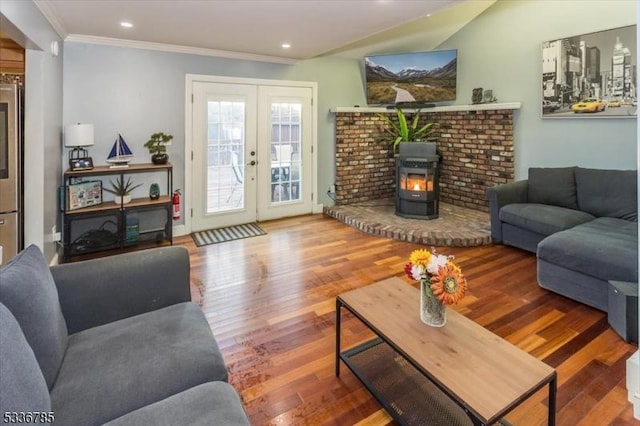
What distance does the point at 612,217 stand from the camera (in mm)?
3705

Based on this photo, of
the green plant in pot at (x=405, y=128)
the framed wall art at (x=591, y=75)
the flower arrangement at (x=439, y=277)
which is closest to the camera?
the flower arrangement at (x=439, y=277)

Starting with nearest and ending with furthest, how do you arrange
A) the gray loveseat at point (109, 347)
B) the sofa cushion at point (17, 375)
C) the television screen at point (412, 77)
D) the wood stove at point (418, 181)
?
the sofa cushion at point (17, 375) < the gray loveseat at point (109, 347) < the wood stove at point (418, 181) < the television screen at point (412, 77)

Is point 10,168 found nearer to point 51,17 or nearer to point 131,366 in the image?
point 51,17

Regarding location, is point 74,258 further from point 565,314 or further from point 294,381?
point 565,314

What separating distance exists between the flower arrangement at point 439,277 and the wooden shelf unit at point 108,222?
11.4 ft

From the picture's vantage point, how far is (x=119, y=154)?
13.8 feet

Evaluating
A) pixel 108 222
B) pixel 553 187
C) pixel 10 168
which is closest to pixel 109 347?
pixel 10 168

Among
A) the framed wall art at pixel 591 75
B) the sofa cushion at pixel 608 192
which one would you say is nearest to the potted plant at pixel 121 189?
the sofa cushion at pixel 608 192

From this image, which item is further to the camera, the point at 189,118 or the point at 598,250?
the point at 189,118

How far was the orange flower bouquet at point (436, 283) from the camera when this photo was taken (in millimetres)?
1646

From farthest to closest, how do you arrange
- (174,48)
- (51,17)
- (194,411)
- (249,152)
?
(249,152) < (174,48) < (51,17) < (194,411)

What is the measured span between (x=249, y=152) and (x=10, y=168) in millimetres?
2792

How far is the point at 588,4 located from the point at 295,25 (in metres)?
3.34

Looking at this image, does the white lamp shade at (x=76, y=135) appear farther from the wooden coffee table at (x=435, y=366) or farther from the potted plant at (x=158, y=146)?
the wooden coffee table at (x=435, y=366)
